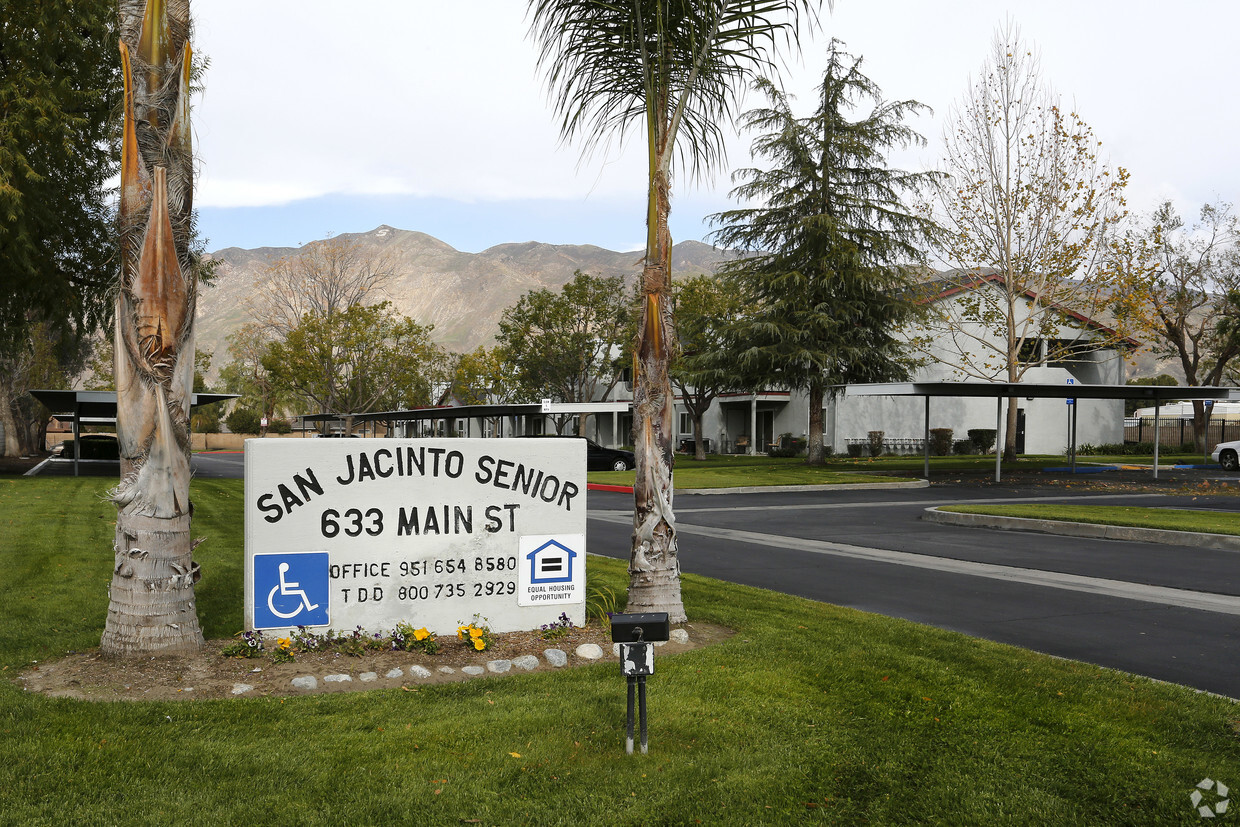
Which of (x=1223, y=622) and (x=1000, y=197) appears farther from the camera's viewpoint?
(x=1000, y=197)

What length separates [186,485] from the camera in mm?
6117

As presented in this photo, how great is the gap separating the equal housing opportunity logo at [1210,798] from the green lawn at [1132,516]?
11.2 meters

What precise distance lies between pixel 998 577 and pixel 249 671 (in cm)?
885

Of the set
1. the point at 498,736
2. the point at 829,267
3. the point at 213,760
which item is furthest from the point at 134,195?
the point at 829,267

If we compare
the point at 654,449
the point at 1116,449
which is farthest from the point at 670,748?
the point at 1116,449

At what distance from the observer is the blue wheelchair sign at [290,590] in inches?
250

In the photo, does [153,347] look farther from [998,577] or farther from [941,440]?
[941,440]

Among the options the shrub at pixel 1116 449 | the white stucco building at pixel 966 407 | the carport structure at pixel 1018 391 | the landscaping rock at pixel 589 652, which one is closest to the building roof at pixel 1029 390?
the carport structure at pixel 1018 391

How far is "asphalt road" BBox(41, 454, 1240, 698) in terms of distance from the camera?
304 inches

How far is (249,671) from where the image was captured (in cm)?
591

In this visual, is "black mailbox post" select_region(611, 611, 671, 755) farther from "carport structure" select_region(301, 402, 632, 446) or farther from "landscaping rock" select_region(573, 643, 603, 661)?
"carport structure" select_region(301, 402, 632, 446)

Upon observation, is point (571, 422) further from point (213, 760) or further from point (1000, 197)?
point (213, 760)

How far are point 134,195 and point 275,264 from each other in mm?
48876

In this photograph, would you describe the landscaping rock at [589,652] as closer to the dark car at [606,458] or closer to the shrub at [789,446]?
the dark car at [606,458]
